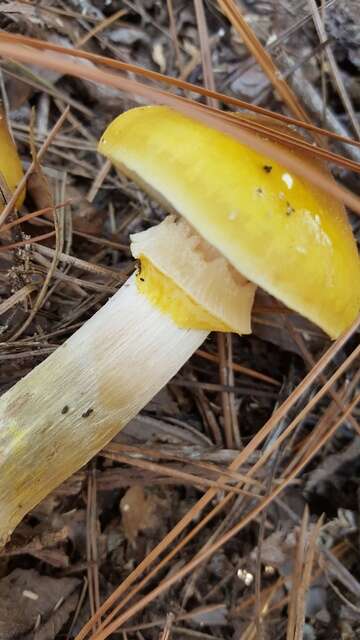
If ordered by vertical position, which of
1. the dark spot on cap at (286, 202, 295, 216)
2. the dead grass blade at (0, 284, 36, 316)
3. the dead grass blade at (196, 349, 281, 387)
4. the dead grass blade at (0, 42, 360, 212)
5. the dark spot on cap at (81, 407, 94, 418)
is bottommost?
the dead grass blade at (196, 349, 281, 387)

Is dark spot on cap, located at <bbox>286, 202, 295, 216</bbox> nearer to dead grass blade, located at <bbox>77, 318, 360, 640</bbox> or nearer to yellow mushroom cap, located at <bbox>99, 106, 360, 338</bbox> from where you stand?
yellow mushroom cap, located at <bbox>99, 106, 360, 338</bbox>

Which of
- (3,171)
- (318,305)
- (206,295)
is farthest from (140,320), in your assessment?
(3,171)

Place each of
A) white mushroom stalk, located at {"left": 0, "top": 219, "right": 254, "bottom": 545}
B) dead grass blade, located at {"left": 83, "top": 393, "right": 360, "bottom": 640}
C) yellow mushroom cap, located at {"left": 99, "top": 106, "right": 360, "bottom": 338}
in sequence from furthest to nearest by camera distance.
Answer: dead grass blade, located at {"left": 83, "top": 393, "right": 360, "bottom": 640}, white mushroom stalk, located at {"left": 0, "top": 219, "right": 254, "bottom": 545}, yellow mushroom cap, located at {"left": 99, "top": 106, "right": 360, "bottom": 338}

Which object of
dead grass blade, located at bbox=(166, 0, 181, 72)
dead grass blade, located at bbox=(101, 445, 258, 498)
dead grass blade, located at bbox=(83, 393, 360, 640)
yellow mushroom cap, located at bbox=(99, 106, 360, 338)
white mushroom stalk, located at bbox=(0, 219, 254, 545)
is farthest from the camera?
dead grass blade, located at bbox=(166, 0, 181, 72)

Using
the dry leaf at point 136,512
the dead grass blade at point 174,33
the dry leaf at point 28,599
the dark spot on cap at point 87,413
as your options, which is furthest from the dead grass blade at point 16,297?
the dead grass blade at point 174,33

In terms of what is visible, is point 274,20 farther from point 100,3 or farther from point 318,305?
point 318,305

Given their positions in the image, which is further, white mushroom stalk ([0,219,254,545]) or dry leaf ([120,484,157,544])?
dry leaf ([120,484,157,544])

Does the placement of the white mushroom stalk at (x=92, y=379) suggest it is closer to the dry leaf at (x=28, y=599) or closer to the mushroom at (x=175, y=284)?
the mushroom at (x=175, y=284)

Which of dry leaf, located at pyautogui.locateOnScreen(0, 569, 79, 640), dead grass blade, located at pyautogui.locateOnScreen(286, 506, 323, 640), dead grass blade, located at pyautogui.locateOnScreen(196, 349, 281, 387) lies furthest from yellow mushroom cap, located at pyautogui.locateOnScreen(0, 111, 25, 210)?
dead grass blade, located at pyautogui.locateOnScreen(286, 506, 323, 640)
